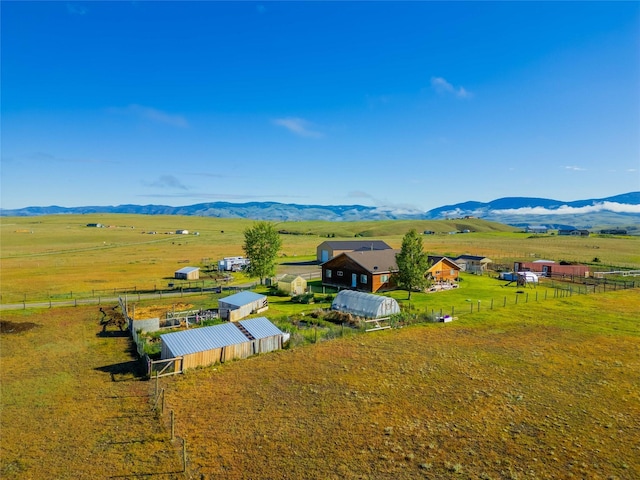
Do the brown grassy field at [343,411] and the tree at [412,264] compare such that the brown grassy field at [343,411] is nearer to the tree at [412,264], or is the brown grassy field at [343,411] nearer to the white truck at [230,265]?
the tree at [412,264]

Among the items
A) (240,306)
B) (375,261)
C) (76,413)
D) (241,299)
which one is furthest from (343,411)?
(375,261)

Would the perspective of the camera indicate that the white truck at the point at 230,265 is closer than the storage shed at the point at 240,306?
No

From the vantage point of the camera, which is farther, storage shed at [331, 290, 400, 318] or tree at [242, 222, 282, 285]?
tree at [242, 222, 282, 285]

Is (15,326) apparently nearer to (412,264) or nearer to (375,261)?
(375,261)

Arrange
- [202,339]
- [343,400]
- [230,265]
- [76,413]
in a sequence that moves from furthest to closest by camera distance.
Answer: [230,265], [202,339], [343,400], [76,413]

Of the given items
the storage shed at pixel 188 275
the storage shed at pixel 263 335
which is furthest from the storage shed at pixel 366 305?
the storage shed at pixel 188 275

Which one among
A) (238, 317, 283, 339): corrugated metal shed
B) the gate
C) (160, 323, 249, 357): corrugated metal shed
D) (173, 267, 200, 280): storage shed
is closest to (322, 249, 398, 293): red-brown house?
(173, 267, 200, 280): storage shed

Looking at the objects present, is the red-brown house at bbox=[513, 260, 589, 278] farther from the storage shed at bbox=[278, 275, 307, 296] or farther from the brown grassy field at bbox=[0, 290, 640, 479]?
the storage shed at bbox=[278, 275, 307, 296]
